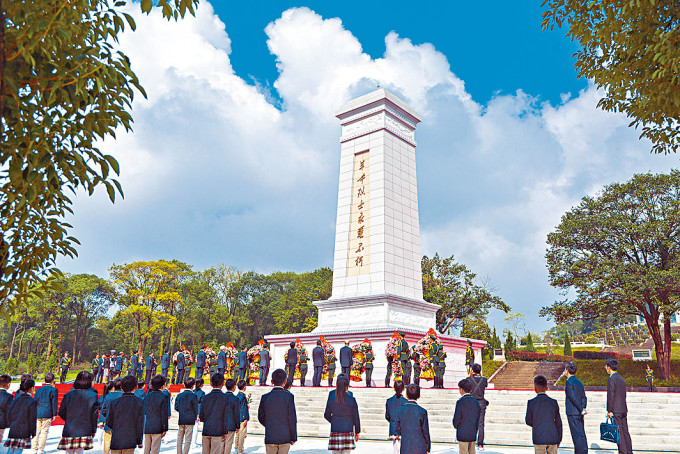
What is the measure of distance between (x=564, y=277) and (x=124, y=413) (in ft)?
93.3

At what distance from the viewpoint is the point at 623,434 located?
26.6 ft

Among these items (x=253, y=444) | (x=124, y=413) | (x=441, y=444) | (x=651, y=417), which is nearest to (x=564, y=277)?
(x=651, y=417)

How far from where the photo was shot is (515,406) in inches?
498

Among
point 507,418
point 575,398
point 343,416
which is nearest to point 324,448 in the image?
point 507,418

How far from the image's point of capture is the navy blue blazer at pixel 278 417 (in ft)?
19.7

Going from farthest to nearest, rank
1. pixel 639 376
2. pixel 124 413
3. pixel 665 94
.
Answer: pixel 639 376 → pixel 665 94 → pixel 124 413

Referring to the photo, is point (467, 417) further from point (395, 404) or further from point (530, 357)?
point (530, 357)

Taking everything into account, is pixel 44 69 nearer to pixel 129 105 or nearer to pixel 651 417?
pixel 129 105

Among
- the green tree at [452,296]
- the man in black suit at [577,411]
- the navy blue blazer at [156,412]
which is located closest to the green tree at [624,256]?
the green tree at [452,296]

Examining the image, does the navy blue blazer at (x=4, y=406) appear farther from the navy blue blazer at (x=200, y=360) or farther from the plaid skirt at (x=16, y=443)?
the navy blue blazer at (x=200, y=360)

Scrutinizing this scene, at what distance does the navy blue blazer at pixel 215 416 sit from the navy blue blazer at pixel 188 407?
1116 mm

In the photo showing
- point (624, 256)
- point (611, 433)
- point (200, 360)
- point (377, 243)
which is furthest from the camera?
point (624, 256)

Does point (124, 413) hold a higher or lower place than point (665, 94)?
lower

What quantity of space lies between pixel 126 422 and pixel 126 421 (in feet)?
0.04
